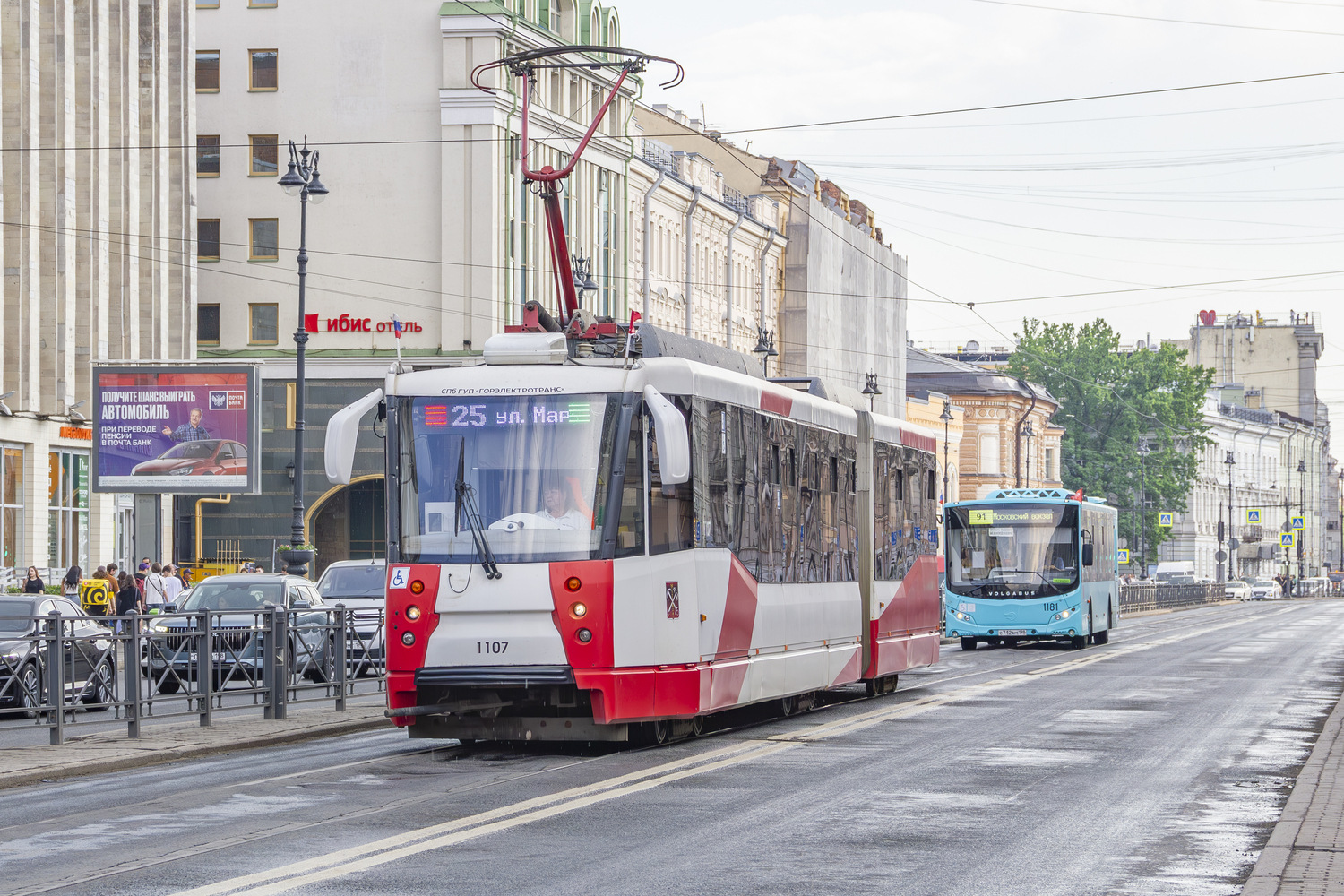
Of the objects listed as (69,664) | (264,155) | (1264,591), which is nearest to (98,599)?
(69,664)

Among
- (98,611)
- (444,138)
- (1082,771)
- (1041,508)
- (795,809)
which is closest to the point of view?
(795,809)

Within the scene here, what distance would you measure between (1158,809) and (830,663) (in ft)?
26.4

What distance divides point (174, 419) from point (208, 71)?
23.5m

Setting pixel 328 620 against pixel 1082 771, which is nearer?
A: pixel 1082 771

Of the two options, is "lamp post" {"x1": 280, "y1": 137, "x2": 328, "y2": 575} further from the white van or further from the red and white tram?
the white van

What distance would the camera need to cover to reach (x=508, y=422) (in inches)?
613

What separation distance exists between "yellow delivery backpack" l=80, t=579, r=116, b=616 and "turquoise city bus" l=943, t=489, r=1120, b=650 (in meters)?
15.9

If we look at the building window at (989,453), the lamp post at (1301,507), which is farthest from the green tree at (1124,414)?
the lamp post at (1301,507)

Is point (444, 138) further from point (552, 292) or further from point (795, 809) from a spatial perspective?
point (795, 809)

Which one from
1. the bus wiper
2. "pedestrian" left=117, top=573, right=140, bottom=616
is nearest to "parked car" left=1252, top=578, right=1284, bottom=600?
"pedestrian" left=117, top=573, right=140, bottom=616

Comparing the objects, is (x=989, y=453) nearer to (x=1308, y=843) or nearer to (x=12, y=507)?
(x=12, y=507)

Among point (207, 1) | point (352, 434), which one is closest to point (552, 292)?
point (207, 1)

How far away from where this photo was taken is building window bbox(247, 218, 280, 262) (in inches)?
2325

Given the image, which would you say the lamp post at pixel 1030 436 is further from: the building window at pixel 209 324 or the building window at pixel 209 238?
the building window at pixel 209 238
